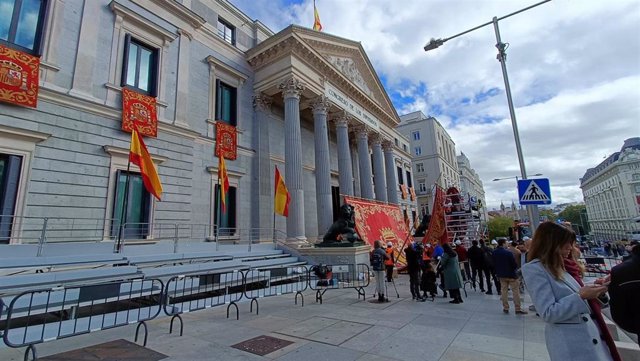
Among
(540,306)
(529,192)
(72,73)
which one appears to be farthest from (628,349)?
(72,73)

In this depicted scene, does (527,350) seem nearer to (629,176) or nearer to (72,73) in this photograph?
(72,73)

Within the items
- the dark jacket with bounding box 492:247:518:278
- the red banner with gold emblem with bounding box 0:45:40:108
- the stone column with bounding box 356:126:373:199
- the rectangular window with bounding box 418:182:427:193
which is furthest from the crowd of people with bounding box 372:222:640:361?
the rectangular window with bounding box 418:182:427:193

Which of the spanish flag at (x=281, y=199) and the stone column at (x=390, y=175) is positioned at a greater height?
the stone column at (x=390, y=175)

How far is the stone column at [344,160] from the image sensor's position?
21.3m


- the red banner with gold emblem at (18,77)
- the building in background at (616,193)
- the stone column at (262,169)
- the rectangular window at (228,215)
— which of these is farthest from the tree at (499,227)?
the red banner with gold emblem at (18,77)

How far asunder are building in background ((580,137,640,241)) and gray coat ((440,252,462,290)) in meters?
85.3

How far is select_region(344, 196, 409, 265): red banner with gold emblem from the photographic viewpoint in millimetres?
17344

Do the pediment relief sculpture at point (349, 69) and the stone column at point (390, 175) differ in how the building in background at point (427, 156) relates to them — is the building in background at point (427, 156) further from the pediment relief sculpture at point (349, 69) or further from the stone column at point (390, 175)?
the pediment relief sculpture at point (349, 69)

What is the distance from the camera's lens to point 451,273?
29.2 ft

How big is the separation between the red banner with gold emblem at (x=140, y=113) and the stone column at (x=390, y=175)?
71.4ft

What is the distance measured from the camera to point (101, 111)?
11.9 meters

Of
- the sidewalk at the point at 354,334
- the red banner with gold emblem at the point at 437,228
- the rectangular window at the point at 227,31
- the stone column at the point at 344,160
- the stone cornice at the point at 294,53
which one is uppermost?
the rectangular window at the point at 227,31

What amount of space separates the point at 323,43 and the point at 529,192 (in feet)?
58.8

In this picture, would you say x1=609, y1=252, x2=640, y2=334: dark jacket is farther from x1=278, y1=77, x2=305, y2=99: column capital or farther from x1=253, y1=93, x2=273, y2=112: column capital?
x1=253, y1=93, x2=273, y2=112: column capital
